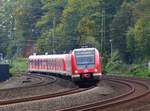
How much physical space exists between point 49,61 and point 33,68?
593 inches

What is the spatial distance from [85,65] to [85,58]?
21.1 inches

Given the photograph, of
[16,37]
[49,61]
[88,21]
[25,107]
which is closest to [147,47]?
[49,61]

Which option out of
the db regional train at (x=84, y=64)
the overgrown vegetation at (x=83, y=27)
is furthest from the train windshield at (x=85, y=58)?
the overgrown vegetation at (x=83, y=27)

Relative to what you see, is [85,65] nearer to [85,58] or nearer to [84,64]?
[84,64]

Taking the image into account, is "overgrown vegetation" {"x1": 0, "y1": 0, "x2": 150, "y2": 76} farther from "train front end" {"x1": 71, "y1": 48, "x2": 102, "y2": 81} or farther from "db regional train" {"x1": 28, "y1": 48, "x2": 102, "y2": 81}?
"train front end" {"x1": 71, "y1": 48, "x2": 102, "y2": 81}

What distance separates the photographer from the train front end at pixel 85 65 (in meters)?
35.0

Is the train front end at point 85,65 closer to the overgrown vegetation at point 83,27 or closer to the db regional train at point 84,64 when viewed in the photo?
the db regional train at point 84,64

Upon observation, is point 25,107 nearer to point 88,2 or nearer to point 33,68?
point 33,68

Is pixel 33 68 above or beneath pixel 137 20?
beneath

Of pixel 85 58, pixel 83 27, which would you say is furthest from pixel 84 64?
pixel 83 27

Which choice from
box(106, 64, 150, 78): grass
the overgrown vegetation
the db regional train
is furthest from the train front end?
box(106, 64, 150, 78): grass

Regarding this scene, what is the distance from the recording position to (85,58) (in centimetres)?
3572

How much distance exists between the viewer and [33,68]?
7088cm

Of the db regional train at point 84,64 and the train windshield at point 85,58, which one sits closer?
the db regional train at point 84,64
